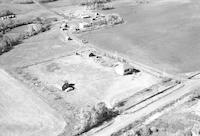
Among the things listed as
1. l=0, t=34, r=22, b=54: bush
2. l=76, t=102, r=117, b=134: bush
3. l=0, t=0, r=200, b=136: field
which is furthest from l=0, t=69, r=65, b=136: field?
l=0, t=34, r=22, b=54: bush

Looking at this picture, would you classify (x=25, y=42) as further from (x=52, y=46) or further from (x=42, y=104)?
(x=42, y=104)

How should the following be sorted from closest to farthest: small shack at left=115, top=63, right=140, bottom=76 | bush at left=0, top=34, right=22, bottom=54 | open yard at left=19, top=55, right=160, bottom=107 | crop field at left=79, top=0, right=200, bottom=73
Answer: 1. open yard at left=19, top=55, right=160, bottom=107
2. small shack at left=115, top=63, right=140, bottom=76
3. crop field at left=79, top=0, right=200, bottom=73
4. bush at left=0, top=34, right=22, bottom=54

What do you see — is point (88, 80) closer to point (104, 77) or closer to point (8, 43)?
point (104, 77)

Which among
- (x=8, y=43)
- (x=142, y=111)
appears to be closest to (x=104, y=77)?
(x=142, y=111)

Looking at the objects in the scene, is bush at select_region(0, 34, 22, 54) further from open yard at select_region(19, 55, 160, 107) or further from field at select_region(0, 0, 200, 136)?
open yard at select_region(19, 55, 160, 107)

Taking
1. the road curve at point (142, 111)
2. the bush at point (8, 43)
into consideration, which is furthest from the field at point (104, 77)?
the bush at point (8, 43)
